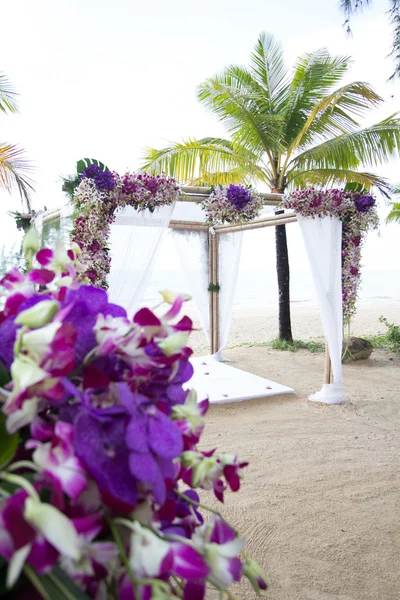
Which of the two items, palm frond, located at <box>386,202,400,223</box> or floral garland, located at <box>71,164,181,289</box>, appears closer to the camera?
floral garland, located at <box>71,164,181,289</box>

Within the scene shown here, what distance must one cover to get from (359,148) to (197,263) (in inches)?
145

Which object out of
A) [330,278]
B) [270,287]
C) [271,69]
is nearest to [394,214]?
[271,69]

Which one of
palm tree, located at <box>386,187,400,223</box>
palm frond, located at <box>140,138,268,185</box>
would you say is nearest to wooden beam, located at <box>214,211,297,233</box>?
palm frond, located at <box>140,138,268,185</box>

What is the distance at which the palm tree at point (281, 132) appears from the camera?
8062mm

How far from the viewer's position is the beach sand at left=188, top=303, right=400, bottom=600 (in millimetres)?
2369

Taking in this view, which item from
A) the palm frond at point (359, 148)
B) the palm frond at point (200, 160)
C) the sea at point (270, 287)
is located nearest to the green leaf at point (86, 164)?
the palm frond at point (200, 160)

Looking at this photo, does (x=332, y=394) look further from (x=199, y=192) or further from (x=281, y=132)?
(x=281, y=132)

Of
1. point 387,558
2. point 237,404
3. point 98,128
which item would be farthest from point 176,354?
point 98,128

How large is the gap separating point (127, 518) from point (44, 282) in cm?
24

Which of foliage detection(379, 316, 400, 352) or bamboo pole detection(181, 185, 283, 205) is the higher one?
bamboo pole detection(181, 185, 283, 205)

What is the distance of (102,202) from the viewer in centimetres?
475

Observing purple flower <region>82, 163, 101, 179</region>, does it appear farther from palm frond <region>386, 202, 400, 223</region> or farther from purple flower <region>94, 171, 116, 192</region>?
palm frond <region>386, 202, 400, 223</region>

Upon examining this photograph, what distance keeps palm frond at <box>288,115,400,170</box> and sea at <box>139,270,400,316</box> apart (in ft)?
53.0

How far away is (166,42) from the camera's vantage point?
1462 cm
